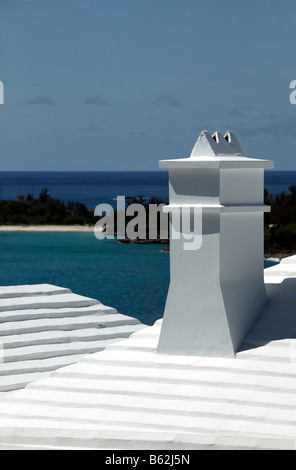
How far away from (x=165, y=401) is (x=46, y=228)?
71.6 meters

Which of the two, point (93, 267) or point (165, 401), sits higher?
point (165, 401)

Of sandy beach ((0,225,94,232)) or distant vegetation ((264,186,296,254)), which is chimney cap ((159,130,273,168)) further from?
sandy beach ((0,225,94,232))

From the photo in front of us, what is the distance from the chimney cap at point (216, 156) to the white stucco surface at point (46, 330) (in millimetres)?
4191

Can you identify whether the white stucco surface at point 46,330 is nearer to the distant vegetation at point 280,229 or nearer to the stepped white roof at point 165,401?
the stepped white roof at point 165,401

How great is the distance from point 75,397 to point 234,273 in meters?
1.86

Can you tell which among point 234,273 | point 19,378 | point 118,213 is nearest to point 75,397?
point 234,273

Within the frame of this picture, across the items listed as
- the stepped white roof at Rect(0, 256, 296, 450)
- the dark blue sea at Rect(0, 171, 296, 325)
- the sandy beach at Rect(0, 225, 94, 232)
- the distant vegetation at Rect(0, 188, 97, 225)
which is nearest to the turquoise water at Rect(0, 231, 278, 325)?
the dark blue sea at Rect(0, 171, 296, 325)

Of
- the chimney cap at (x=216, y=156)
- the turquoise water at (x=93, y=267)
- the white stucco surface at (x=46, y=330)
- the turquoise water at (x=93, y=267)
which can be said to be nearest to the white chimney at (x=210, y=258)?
the chimney cap at (x=216, y=156)

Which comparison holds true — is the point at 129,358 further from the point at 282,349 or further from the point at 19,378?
the point at 19,378

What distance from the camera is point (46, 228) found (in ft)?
257

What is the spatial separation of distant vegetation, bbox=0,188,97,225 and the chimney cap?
228 ft

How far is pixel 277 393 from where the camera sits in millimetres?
7250

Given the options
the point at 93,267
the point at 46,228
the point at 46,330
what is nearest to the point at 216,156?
the point at 46,330

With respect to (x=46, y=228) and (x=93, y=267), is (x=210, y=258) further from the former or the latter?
(x=46, y=228)
